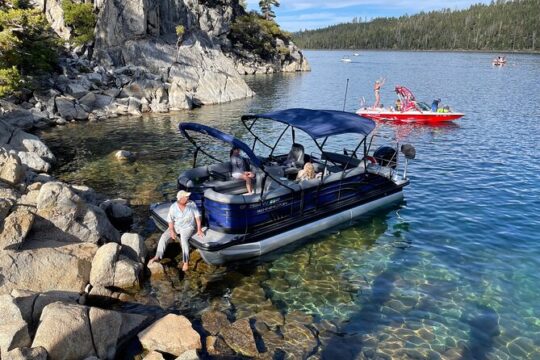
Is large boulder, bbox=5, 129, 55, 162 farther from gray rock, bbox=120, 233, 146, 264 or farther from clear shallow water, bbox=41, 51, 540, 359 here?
gray rock, bbox=120, 233, 146, 264

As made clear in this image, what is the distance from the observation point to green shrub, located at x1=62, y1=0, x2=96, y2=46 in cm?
5209

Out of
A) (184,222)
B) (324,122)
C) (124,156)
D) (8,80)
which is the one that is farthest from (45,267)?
(8,80)

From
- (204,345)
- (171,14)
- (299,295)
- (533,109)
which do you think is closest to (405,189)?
(299,295)

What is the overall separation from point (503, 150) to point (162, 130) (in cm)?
2427

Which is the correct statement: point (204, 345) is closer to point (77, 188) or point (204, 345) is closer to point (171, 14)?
point (77, 188)

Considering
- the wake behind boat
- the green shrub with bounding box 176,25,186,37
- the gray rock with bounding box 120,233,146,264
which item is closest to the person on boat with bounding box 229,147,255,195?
the wake behind boat

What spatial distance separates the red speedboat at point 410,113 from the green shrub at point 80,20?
124ft

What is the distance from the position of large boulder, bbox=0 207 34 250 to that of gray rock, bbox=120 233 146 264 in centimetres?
252

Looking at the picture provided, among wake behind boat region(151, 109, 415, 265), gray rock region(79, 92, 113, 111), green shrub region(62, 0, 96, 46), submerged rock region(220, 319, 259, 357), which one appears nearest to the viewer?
submerged rock region(220, 319, 259, 357)

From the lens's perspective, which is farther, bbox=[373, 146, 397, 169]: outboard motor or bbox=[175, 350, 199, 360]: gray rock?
bbox=[373, 146, 397, 169]: outboard motor

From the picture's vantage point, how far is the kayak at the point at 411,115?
33938mm

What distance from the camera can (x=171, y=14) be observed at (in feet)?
199

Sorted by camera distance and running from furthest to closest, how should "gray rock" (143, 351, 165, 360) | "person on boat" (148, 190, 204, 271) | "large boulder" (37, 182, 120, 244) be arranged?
"large boulder" (37, 182, 120, 244), "person on boat" (148, 190, 204, 271), "gray rock" (143, 351, 165, 360)

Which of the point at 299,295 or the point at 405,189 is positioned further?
the point at 405,189
